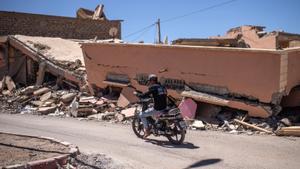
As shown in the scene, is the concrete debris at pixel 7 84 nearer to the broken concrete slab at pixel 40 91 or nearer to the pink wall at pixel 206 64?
the broken concrete slab at pixel 40 91

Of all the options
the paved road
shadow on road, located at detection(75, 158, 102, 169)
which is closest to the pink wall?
the paved road

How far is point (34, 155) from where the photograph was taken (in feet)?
25.5

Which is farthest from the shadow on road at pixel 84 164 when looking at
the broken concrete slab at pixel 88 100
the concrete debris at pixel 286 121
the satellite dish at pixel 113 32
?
the satellite dish at pixel 113 32

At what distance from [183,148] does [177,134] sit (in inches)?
21.8

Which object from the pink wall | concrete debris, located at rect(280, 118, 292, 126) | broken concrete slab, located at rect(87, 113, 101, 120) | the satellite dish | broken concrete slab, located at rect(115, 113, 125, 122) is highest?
the satellite dish

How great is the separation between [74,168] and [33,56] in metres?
15.2

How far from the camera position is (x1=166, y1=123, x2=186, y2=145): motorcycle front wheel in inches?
376

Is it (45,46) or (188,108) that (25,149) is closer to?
(188,108)

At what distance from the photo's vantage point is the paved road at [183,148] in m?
7.83

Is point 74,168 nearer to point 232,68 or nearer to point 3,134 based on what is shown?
point 3,134

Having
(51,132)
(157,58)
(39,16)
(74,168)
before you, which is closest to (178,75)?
(157,58)

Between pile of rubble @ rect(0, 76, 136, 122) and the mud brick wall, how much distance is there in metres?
6.45

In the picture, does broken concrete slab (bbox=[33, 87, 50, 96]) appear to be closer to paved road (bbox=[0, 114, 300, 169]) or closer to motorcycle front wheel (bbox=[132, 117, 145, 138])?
paved road (bbox=[0, 114, 300, 169])

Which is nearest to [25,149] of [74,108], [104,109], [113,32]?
[74,108]
